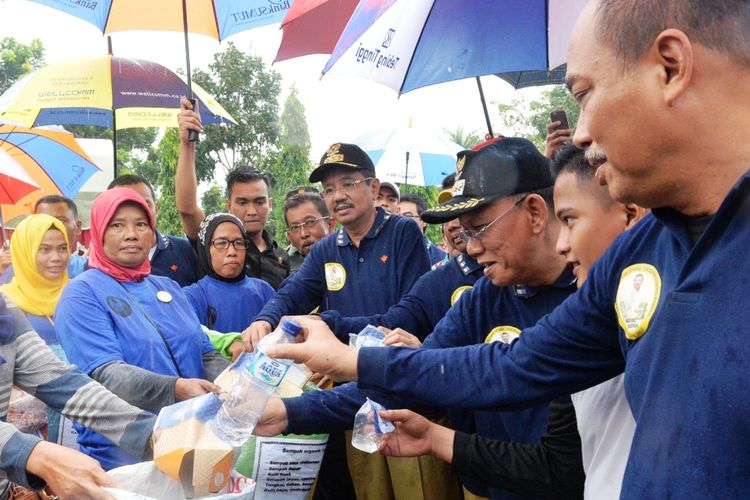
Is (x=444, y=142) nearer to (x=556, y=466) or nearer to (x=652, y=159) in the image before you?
(x=556, y=466)

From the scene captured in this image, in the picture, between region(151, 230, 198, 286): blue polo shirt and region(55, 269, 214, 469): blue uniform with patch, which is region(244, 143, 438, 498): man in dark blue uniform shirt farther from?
region(151, 230, 198, 286): blue polo shirt

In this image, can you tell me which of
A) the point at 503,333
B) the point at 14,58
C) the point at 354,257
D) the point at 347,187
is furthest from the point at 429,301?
the point at 14,58

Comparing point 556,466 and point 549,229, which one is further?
point 549,229

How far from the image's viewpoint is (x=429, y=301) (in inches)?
146

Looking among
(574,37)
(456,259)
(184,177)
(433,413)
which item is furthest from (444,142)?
(574,37)

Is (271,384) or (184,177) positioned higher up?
(184,177)

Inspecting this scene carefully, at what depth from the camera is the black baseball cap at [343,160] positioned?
4.69 m

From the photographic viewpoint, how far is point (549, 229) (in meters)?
2.68

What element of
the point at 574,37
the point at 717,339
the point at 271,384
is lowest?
the point at 271,384

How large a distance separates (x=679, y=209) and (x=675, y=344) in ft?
0.87

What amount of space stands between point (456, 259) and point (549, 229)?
96cm

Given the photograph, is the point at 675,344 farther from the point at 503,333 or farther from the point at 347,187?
the point at 347,187

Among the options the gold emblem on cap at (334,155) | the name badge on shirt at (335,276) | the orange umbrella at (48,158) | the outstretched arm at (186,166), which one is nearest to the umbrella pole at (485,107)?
the gold emblem on cap at (334,155)

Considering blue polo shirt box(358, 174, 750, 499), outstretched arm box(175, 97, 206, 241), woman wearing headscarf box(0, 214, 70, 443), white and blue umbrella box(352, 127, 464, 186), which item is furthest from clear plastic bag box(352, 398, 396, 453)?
white and blue umbrella box(352, 127, 464, 186)
